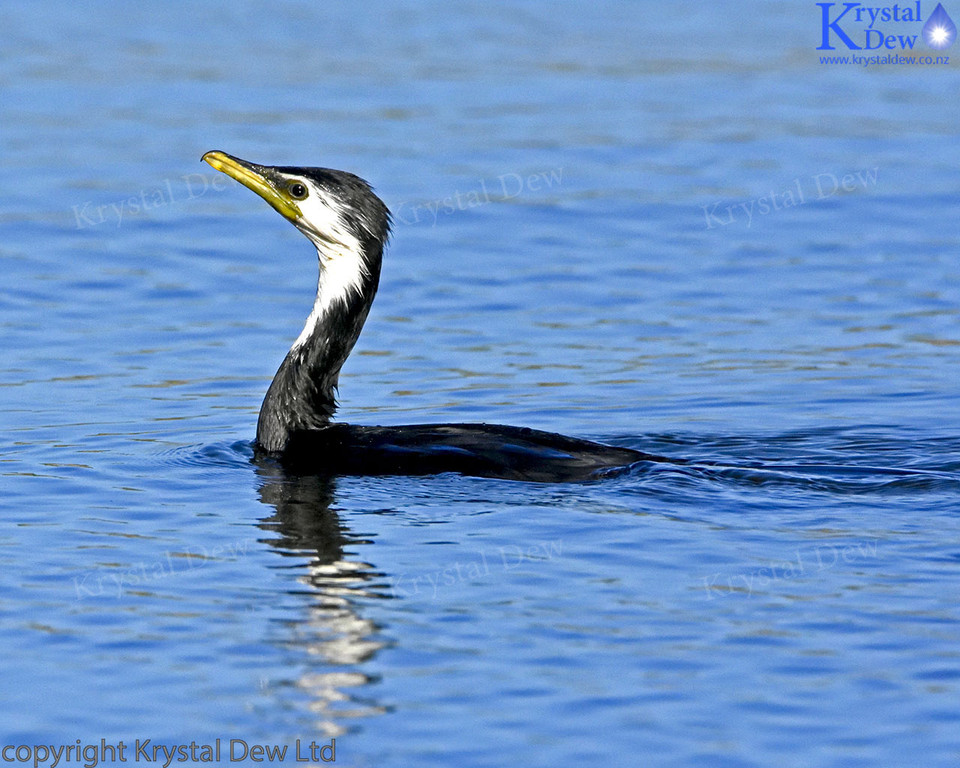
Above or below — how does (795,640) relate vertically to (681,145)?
below

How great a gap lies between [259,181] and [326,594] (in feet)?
11.9

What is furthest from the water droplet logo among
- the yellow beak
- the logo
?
the yellow beak

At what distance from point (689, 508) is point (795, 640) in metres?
2.08

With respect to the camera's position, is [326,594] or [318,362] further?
[318,362]

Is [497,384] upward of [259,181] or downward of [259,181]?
downward

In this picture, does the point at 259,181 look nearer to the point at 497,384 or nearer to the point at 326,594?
the point at 497,384

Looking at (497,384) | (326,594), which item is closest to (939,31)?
(497,384)

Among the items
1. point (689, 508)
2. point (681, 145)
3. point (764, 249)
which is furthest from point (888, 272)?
point (689, 508)

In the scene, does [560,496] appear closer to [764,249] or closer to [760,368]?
[760,368]

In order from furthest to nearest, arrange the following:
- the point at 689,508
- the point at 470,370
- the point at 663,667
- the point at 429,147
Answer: the point at 429,147
the point at 470,370
the point at 689,508
the point at 663,667

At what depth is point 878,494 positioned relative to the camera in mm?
9711

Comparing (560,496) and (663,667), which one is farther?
(560,496)

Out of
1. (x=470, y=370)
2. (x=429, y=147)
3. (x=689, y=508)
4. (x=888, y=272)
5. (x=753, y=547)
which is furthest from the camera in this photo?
(x=429, y=147)

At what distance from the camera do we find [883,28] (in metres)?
26.0
